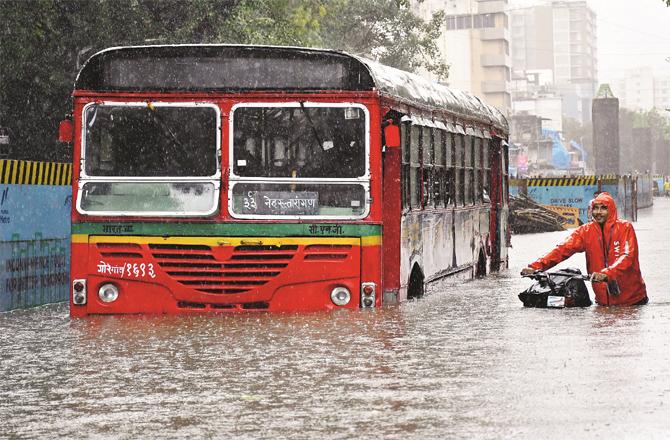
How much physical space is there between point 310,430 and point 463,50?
161m

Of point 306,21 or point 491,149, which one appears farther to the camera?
point 306,21

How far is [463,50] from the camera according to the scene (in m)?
168

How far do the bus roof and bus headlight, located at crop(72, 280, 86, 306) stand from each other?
1.80 m

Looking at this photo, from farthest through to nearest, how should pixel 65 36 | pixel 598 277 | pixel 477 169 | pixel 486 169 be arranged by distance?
pixel 65 36, pixel 486 169, pixel 477 169, pixel 598 277

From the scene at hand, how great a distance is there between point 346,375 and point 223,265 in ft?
13.3

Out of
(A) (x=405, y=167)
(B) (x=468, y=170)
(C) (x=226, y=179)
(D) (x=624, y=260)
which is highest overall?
(B) (x=468, y=170)

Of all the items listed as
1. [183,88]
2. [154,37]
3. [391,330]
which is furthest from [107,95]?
[154,37]

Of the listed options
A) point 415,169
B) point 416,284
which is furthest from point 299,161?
point 416,284

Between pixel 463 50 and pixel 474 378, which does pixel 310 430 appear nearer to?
pixel 474 378

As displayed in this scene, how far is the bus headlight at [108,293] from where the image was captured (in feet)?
47.8

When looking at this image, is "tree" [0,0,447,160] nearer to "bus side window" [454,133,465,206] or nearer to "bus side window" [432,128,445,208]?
"bus side window" [454,133,465,206]

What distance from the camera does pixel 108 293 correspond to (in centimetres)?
1459

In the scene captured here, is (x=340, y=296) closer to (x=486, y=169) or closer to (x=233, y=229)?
(x=233, y=229)

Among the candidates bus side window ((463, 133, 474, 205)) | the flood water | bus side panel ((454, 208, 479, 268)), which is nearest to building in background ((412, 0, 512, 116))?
bus side panel ((454, 208, 479, 268))
